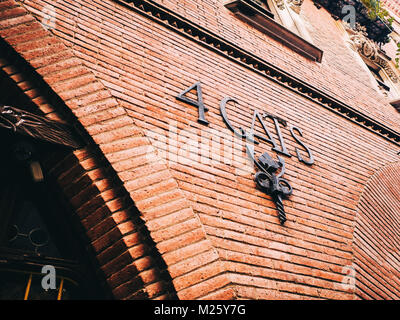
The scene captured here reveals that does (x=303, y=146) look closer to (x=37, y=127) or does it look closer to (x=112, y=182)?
(x=112, y=182)

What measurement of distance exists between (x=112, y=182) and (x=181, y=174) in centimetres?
46

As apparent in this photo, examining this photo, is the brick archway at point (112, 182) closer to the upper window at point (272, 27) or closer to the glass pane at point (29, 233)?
the glass pane at point (29, 233)

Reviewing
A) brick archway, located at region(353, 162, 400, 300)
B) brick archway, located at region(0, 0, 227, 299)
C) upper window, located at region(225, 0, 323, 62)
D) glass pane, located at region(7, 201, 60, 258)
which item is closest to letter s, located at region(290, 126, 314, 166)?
brick archway, located at region(353, 162, 400, 300)

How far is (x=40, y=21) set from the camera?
7.38 feet

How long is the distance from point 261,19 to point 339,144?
219cm

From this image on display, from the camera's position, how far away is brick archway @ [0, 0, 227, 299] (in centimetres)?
169

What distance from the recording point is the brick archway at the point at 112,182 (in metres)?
1.69

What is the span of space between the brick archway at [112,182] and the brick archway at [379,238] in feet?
4.76

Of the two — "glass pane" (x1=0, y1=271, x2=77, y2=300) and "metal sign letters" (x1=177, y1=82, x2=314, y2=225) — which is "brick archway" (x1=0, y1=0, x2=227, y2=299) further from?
"metal sign letters" (x1=177, y1=82, x2=314, y2=225)

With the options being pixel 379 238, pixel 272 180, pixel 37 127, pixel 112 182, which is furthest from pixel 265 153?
pixel 37 127

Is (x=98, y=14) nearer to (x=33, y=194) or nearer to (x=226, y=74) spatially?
(x=226, y=74)

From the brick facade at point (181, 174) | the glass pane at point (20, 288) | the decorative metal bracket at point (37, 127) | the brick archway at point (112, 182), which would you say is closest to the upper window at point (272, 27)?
the brick facade at point (181, 174)

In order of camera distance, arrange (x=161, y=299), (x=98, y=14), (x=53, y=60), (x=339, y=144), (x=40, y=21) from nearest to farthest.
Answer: (x=161, y=299)
(x=53, y=60)
(x=40, y=21)
(x=98, y=14)
(x=339, y=144)

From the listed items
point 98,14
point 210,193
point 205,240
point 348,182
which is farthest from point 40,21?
point 348,182
